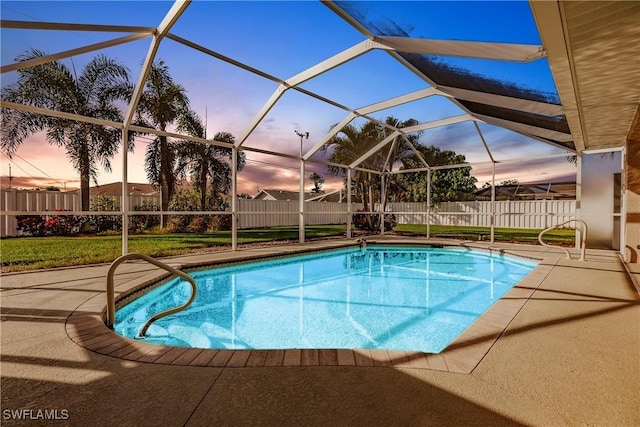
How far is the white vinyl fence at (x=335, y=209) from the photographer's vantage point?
9914 millimetres

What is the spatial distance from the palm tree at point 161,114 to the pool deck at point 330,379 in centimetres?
1172

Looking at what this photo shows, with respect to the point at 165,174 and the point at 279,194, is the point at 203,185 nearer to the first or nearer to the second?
the point at 165,174

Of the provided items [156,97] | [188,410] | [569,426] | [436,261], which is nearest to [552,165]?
[436,261]

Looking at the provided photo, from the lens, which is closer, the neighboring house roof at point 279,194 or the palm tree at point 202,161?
the palm tree at point 202,161

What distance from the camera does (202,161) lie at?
583 inches

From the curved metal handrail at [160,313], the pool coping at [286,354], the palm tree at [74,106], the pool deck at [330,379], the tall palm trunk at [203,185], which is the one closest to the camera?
the pool deck at [330,379]

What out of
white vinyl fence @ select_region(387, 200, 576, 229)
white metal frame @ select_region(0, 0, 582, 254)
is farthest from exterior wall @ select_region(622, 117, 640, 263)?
white vinyl fence @ select_region(387, 200, 576, 229)

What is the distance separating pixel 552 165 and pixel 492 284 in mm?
9606

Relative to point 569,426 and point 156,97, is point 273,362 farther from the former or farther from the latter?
point 156,97

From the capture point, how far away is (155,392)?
1.91 m

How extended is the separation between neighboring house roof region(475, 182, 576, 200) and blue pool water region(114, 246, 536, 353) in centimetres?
1409

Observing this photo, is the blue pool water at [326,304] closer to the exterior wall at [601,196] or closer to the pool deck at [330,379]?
the pool deck at [330,379]

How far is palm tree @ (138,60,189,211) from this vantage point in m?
13.5

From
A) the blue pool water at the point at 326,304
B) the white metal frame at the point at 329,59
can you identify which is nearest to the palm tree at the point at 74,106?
the white metal frame at the point at 329,59
